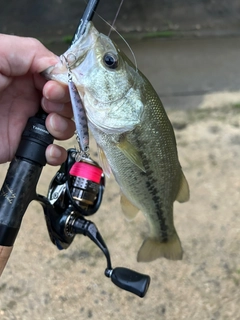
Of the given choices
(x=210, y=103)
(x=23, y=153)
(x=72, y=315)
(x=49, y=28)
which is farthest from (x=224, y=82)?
(x=23, y=153)

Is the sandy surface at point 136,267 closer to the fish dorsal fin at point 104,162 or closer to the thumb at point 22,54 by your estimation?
the fish dorsal fin at point 104,162

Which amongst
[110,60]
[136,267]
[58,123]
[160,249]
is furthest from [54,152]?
[136,267]

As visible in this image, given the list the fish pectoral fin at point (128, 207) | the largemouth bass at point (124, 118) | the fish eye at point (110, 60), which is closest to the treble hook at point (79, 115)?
the largemouth bass at point (124, 118)

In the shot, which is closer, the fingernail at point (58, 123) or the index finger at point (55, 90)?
the index finger at point (55, 90)

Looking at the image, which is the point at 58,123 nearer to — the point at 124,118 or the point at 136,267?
the point at 124,118

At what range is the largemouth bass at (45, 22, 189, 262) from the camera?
1075 millimetres

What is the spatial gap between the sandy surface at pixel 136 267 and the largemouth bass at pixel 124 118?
0.90 meters

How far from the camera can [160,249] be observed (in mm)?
1669

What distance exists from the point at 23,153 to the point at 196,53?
3372mm

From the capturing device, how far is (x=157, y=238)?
1.62m

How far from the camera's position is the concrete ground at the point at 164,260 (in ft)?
6.67

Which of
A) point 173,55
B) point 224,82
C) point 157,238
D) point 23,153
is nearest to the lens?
point 23,153

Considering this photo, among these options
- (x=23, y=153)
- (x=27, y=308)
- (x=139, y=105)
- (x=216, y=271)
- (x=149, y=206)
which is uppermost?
(x=139, y=105)

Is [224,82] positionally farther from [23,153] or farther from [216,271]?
[23,153]
